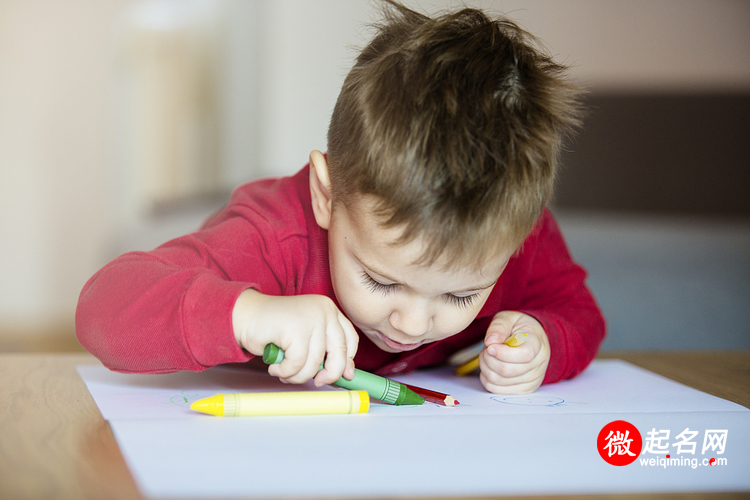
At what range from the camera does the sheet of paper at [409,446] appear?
0.36m

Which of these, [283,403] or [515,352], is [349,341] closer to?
[283,403]

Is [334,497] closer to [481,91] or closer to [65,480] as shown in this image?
[65,480]

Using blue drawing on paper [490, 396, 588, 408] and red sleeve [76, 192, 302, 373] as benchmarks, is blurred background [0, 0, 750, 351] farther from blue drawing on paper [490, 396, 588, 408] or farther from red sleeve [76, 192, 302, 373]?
red sleeve [76, 192, 302, 373]

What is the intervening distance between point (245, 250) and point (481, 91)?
0.99 ft

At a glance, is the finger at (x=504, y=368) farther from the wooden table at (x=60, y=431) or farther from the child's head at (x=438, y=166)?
the wooden table at (x=60, y=431)

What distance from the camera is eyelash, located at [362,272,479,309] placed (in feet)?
2.00

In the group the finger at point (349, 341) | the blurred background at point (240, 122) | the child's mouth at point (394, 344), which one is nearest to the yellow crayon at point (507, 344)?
the child's mouth at point (394, 344)

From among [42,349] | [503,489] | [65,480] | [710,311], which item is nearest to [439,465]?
[503,489]

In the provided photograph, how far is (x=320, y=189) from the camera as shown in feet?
2.34

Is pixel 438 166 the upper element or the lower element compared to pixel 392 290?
upper

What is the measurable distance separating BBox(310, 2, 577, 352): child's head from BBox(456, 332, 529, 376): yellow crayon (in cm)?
8

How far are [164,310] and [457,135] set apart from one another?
29 centimetres

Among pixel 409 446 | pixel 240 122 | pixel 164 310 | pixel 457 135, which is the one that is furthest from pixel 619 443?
pixel 240 122

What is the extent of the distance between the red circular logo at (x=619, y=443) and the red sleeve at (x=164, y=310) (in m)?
0.28
